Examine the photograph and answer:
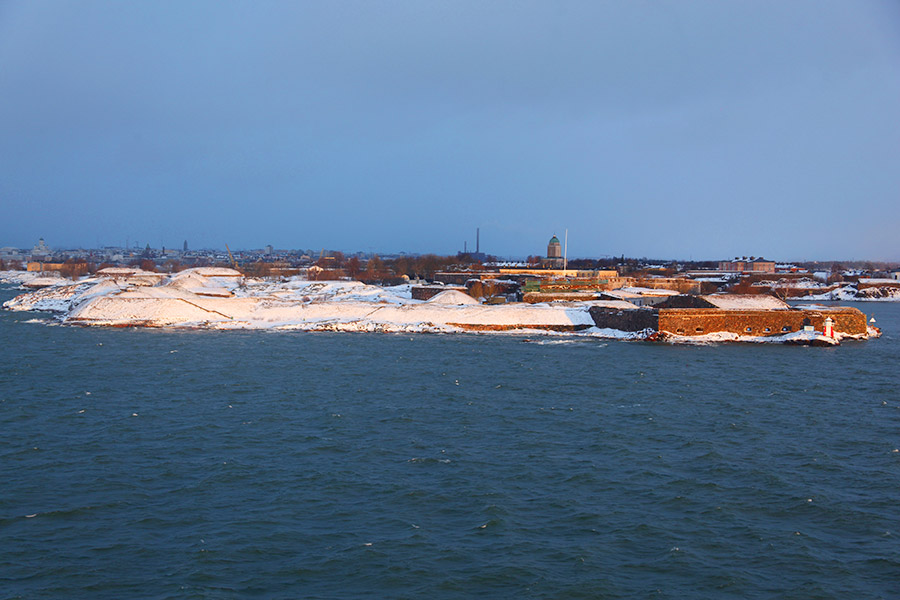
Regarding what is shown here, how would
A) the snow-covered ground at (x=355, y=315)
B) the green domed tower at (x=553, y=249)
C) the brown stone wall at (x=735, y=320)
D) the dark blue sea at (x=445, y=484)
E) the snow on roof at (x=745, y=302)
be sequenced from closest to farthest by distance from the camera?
the dark blue sea at (x=445, y=484) → the brown stone wall at (x=735, y=320) → the snow on roof at (x=745, y=302) → the snow-covered ground at (x=355, y=315) → the green domed tower at (x=553, y=249)

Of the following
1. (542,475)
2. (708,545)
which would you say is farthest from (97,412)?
(708,545)

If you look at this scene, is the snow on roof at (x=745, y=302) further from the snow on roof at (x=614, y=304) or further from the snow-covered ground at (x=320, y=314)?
the snow-covered ground at (x=320, y=314)

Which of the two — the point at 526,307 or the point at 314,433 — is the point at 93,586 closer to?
the point at 314,433

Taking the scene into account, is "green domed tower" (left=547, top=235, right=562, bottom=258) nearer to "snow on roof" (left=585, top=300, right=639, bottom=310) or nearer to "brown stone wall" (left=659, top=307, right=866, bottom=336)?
"snow on roof" (left=585, top=300, right=639, bottom=310)

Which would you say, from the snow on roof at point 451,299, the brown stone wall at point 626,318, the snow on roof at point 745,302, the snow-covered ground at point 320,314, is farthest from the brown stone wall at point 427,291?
the snow on roof at point 745,302

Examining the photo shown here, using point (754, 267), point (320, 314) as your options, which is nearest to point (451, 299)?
point (320, 314)

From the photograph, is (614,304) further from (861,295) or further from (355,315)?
(861,295)
